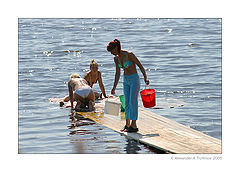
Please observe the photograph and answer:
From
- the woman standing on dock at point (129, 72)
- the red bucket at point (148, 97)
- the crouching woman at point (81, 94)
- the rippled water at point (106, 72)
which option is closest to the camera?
the woman standing on dock at point (129, 72)

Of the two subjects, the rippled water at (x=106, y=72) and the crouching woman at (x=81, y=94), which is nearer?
the rippled water at (x=106, y=72)

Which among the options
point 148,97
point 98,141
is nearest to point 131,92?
point 148,97

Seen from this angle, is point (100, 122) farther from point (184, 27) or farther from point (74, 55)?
point (184, 27)

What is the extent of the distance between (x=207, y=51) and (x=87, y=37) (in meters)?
8.95

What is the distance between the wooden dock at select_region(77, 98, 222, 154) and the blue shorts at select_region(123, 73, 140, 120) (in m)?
0.46

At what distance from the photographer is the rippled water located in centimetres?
916

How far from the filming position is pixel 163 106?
11.9 metres

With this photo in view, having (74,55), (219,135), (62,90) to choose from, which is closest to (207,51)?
(74,55)

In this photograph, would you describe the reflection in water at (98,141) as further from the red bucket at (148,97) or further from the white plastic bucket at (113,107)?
the red bucket at (148,97)

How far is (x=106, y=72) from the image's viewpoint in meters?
18.3

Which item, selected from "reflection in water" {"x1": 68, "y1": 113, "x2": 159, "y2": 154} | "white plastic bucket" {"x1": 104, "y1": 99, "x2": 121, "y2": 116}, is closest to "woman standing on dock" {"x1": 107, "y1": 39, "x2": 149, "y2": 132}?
"reflection in water" {"x1": 68, "y1": 113, "x2": 159, "y2": 154}

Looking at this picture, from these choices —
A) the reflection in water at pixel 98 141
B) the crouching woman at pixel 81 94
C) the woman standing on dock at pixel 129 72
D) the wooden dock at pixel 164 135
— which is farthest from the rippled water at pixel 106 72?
the woman standing on dock at pixel 129 72

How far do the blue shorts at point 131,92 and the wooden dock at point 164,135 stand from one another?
1.51 feet

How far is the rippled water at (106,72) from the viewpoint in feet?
30.0
